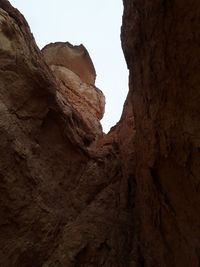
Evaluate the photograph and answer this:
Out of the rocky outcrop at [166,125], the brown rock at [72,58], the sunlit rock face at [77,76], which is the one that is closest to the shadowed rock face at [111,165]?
the rocky outcrop at [166,125]

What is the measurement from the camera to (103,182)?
8.52 m

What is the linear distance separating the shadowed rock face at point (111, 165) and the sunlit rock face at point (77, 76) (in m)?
4.87

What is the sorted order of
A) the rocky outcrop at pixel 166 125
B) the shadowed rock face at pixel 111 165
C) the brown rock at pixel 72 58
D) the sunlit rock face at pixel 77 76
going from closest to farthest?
1. the rocky outcrop at pixel 166 125
2. the shadowed rock face at pixel 111 165
3. the sunlit rock face at pixel 77 76
4. the brown rock at pixel 72 58

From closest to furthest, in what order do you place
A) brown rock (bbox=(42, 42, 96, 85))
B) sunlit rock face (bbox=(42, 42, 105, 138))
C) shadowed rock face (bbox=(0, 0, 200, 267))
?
shadowed rock face (bbox=(0, 0, 200, 267)) → sunlit rock face (bbox=(42, 42, 105, 138)) → brown rock (bbox=(42, 42, 96, 85))

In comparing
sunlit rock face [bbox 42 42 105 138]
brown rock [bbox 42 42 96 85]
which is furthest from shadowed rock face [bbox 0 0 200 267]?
brown rock [bbox 42 42 96 85]

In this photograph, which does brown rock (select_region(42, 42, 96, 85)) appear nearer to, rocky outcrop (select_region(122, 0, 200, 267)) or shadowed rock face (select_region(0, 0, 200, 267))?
shadowed rock face (select_region(0, 0, 200, 267))

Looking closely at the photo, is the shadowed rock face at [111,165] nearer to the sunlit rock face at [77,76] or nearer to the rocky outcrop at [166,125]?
the rocky outcrop at [166,125]

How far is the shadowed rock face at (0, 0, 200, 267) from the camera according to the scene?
5.67 meters

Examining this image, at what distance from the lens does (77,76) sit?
1472cm

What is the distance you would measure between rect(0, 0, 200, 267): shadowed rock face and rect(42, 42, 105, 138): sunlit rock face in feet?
16.0

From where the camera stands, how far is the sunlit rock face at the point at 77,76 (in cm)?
1387

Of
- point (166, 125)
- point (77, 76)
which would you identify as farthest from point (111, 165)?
point (77, 76)

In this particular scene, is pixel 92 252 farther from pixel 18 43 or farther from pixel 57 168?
pixel 18 43

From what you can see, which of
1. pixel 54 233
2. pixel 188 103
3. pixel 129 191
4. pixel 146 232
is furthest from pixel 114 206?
pixel 188 103
